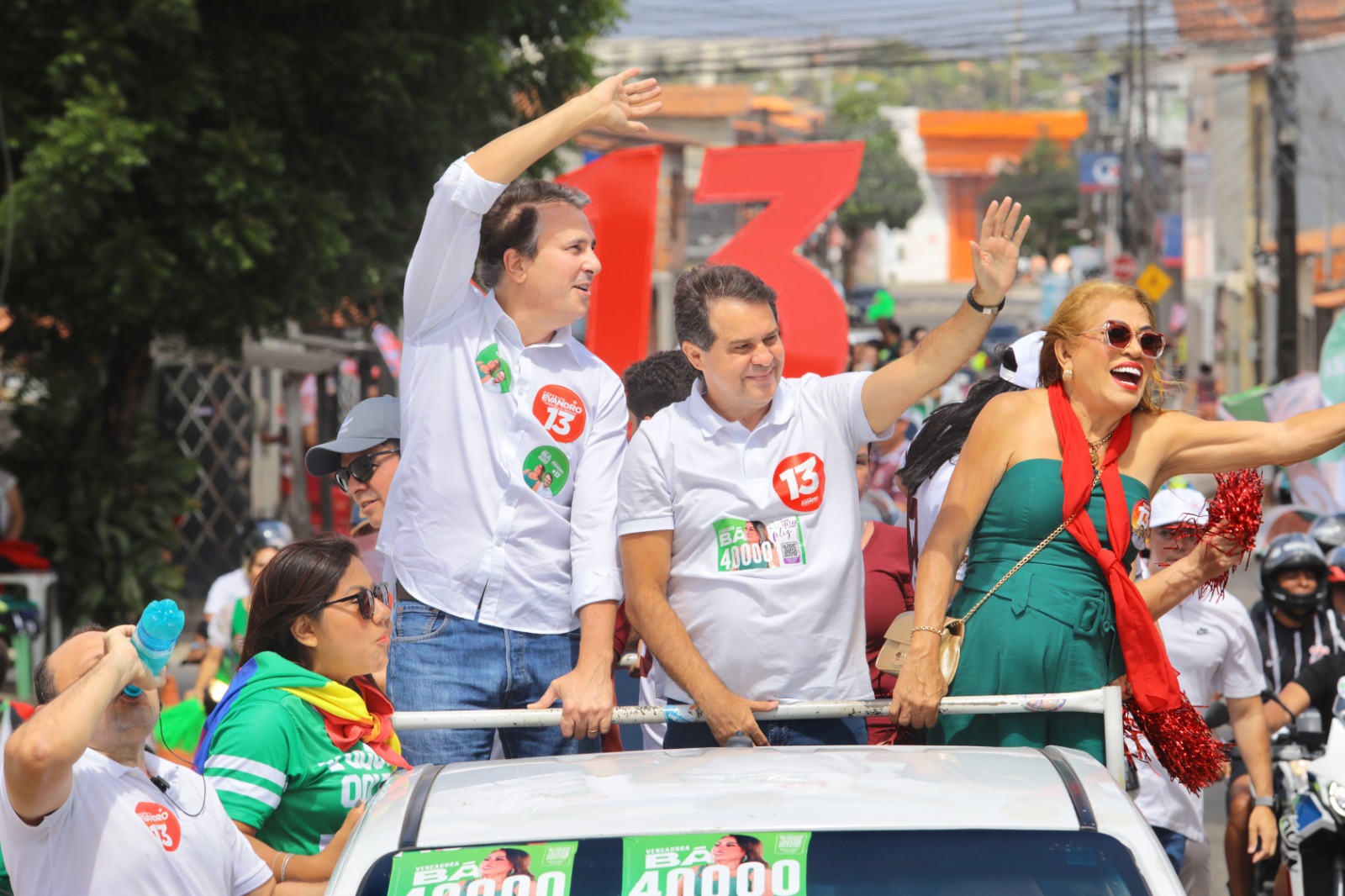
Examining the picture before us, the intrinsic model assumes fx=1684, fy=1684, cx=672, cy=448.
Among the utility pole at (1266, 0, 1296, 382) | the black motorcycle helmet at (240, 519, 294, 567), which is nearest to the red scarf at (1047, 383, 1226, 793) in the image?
the black motorcycle helmet at (240, 519, 294, 567)

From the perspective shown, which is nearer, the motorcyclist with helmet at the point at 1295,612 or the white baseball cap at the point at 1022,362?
the white baseball cap at the point at 1022,362

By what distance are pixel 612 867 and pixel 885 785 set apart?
19.6 inches

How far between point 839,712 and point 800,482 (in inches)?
22.7

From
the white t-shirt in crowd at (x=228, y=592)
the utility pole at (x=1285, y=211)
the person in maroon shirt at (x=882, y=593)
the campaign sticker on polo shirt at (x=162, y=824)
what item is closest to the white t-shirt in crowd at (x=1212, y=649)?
the person in maroon shirt at (x=882, y=593)

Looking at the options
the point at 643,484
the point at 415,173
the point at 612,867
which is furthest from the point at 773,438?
the point at 415,173

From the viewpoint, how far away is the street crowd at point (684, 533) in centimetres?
376

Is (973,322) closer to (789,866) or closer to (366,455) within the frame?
(789,866)

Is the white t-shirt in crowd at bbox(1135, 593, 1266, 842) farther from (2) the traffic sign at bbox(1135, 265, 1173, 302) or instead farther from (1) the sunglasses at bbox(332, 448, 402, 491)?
(2) the traffic sign at bbox(1135, 265, 1173, 302)

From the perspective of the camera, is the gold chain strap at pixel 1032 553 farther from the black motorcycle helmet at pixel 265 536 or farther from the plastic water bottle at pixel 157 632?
the black motorcycle helmet at pixel 265 536

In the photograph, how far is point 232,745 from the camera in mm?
3520

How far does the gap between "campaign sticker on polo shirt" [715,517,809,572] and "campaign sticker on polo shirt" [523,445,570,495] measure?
40 cm

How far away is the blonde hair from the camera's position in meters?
3.94

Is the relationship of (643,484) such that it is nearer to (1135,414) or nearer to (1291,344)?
(1135,414)

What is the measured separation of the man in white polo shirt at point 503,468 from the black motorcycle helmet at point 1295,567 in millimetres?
4132
